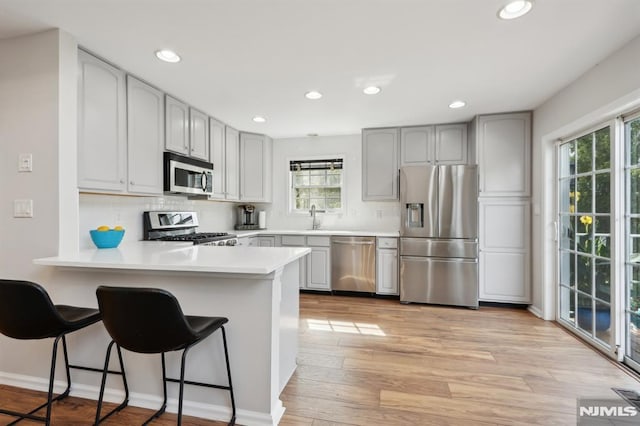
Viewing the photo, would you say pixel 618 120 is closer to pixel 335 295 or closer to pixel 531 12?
pixel 531 12

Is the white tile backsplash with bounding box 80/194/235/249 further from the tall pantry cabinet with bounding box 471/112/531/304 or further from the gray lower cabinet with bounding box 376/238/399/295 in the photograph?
the tall pantry cabinet with bounding box 471/112/531/304

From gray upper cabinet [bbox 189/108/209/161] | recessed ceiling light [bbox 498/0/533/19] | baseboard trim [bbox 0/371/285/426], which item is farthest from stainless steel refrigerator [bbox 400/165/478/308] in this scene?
baseboard trim [bbox 0/371/285/426]

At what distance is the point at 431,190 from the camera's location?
376cm

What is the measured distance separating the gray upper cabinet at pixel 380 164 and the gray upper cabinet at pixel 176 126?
227cm

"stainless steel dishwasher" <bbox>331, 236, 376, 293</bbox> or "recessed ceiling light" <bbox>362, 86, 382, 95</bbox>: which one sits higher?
"recessed ceiling light" <bbox>362, 86, 382, 95</bbox>

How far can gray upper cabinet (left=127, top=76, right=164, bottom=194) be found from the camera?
262 centimetres

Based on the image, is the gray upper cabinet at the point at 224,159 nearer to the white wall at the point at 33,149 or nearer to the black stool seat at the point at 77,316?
the white wall at the point at 33,149

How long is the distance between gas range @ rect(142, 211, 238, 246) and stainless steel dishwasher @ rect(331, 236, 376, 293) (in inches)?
53.3

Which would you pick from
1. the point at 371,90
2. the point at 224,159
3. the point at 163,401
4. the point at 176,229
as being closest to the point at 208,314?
the point at 163,401

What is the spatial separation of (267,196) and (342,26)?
3.10 meters

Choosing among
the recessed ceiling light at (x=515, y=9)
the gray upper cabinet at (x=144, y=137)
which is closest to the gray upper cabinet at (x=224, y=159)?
the gray upper cabinet at (x=144, y=137)

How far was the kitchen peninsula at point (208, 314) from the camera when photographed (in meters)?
1.67

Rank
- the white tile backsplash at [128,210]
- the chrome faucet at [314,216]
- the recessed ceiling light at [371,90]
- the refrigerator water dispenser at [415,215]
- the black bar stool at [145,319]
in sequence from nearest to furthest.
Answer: the black bar stool at [145,319]
the white tile backsplash at [128,210]
the recessed ceiling light at [371,90]
the refrigerator water dispenser at [415,215]
the chrome faucet at [314,216]

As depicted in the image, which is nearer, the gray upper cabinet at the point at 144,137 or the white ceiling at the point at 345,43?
the white ceiling at the point at 345,43
